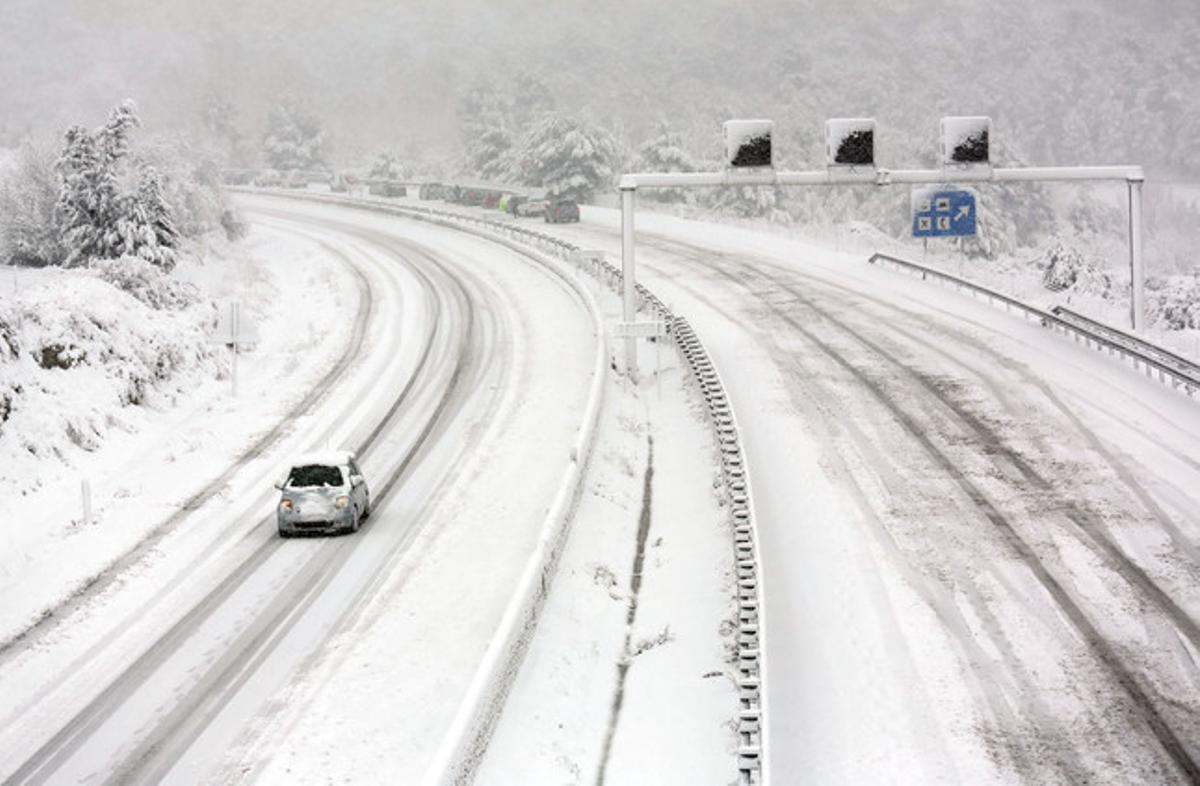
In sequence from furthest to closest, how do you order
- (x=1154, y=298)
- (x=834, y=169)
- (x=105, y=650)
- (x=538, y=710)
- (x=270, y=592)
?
(x=1154, y=298)
(x=834, y=169)
(x=270, y=592)
(x=105, y=650)
(x=538, y=710)

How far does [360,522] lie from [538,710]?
9218mm

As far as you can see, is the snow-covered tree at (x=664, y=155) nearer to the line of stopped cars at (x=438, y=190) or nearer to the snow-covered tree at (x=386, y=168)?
the line of stopped cars at (x=438, y=190)

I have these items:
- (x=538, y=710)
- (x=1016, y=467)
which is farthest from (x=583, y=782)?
(x=1016, y=467)

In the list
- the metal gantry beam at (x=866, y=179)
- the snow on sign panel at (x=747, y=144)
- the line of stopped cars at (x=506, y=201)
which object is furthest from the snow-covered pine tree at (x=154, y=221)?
the line of stopped cars at (x=506, y=201)

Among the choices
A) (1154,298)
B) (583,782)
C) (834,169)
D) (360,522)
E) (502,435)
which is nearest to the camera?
(583,782)

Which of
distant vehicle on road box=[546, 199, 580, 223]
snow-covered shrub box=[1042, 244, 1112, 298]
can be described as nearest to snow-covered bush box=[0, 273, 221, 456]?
snow-covered shrub box=[1042, 244, 1112, 298]

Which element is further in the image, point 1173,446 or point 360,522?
point 1173,446

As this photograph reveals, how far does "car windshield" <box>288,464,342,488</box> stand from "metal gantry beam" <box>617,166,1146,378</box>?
14598 millimetres

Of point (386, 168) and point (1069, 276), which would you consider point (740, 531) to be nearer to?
point (1069, 276)

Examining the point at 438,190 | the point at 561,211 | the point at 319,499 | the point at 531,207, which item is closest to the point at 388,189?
the point at 438,190

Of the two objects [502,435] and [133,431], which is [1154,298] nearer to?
[502,435]

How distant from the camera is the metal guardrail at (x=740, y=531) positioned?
15594 millimetres

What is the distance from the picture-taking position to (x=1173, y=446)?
28828 millimetres

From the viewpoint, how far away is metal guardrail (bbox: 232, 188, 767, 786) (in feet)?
51.2
